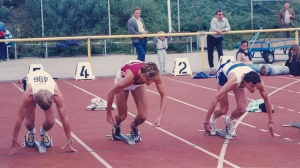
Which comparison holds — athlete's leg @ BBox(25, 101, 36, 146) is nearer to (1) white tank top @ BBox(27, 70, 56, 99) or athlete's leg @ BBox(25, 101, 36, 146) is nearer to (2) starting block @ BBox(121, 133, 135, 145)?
(1) white tank top @ BBox(27, 70, 56, 99)

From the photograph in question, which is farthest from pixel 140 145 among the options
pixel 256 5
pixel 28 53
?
pixel 256 5

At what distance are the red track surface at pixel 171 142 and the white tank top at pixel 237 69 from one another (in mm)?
1072

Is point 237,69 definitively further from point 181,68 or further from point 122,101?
point 181,68

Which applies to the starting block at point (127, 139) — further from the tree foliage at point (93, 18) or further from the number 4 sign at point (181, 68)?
the tree foliage at point (93, 18)

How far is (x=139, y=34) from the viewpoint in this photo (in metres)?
18.9

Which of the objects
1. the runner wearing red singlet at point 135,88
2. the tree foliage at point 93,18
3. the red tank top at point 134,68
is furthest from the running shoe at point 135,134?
the tree foliage at point 93,18

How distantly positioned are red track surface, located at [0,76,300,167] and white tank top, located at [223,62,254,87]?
1.07 meters

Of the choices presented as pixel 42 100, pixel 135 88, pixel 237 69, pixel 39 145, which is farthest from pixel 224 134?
pixel 42 100

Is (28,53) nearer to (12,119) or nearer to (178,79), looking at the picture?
(178,79)

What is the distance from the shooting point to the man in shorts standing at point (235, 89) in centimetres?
916

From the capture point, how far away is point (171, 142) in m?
10.1

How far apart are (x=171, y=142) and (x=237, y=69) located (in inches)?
61.0

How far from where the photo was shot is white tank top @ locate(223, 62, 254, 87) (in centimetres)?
950

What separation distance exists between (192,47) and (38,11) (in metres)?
7.24
